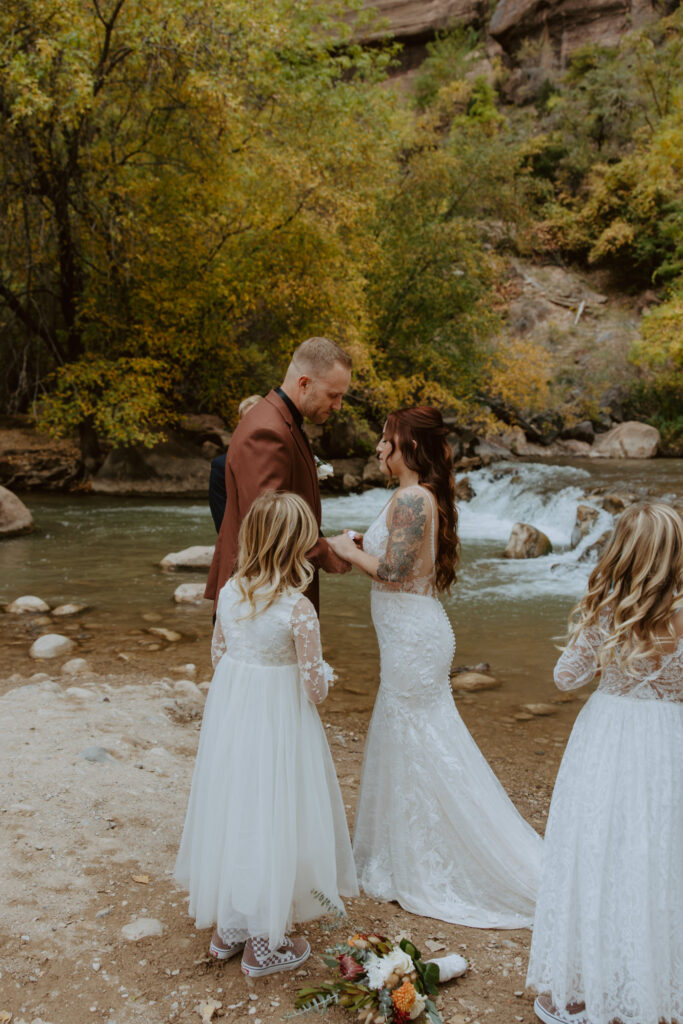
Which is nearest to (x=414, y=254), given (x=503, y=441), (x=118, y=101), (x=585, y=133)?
(x=503, y=441)

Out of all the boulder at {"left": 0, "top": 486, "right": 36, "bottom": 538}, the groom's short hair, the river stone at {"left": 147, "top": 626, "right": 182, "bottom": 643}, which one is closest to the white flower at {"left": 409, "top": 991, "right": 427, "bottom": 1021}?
the groom's short hair

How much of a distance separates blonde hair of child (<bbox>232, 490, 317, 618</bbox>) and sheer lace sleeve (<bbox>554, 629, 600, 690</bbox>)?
2.89ft

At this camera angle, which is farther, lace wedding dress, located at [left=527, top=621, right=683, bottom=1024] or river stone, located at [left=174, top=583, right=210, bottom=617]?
river stone, located at [left=174, top=583, right=210, bottom=617]

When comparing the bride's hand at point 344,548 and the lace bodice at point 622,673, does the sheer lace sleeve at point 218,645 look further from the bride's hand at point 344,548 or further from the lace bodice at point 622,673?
the lace bodice at point 622,673

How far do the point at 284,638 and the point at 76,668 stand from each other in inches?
163

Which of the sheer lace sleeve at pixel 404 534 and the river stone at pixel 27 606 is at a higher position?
the sheer lace sleeve at pixel 404 534

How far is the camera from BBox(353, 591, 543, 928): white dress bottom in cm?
319

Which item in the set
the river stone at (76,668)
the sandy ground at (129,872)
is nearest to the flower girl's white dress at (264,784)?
the sandy ground at (129,872)

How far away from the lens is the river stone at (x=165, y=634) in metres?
7.45

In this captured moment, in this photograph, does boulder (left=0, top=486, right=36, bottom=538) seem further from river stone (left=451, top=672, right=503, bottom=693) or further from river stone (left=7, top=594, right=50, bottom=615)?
river stone (left=451, top=672, right=503, bottom=693)

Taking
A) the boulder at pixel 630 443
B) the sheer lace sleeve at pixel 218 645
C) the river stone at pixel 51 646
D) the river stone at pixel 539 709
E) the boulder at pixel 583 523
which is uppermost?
the boulder at pixel 630 443

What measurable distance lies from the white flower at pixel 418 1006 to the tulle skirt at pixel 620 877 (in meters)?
0.35

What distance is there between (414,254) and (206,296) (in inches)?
256

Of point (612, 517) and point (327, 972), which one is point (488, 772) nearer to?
point (327, 972)
